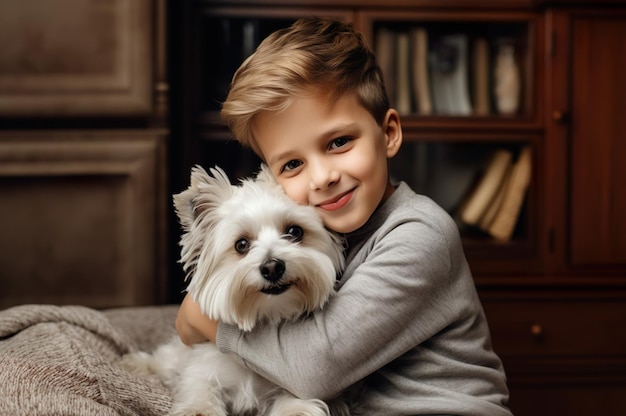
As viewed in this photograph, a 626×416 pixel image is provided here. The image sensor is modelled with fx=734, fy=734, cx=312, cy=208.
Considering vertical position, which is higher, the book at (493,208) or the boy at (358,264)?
the boy at (358,264)

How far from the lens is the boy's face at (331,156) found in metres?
1.19

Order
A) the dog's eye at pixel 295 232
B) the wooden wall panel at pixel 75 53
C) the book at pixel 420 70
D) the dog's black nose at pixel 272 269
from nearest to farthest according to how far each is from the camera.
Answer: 1. the dog's black nose at pixel 272 269
2. the dog's eye at pixel 295 232
3. the wooden wall panel at pixel 75 53
4. the book at pixel 420 70

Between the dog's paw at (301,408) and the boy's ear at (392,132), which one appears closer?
the dog's paw at (301,408)

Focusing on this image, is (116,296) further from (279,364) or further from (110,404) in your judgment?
(279,364)

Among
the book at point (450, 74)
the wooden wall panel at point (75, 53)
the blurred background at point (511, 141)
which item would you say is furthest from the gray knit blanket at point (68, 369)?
the book at point (450, 74)

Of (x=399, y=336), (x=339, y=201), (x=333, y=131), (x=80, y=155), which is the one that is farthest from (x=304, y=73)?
(x=80, y=155)

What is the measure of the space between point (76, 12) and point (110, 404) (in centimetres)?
125

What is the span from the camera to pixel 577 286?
2428 millimetres

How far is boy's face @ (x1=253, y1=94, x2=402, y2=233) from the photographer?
1186 mm

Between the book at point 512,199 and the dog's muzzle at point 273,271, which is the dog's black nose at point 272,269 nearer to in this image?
the dog's muzzle at point 273,271

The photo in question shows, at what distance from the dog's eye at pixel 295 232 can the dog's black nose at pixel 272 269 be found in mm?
110

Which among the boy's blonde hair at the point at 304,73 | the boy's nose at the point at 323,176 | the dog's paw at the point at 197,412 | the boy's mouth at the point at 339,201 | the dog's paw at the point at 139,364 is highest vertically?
the boy's blonde hair at the point at 304,73

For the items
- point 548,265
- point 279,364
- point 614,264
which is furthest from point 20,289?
point 614,264

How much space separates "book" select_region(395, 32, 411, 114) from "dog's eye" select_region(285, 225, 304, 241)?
1382mm
